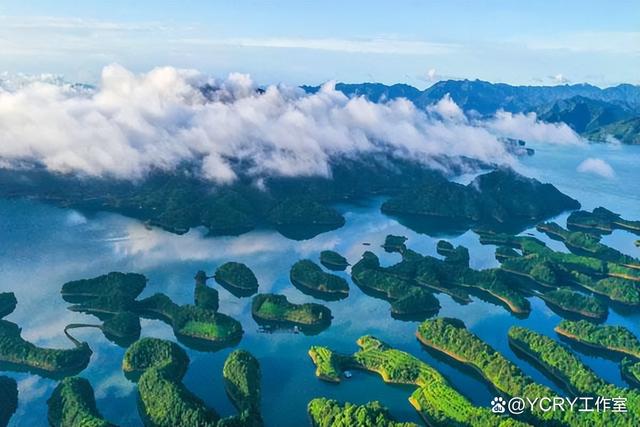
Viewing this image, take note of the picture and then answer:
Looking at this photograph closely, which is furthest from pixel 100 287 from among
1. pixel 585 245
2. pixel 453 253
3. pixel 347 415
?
pixel 585 245

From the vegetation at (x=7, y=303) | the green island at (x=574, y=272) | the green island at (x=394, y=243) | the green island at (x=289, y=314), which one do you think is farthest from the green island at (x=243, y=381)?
the green island at (x=574, y=272)

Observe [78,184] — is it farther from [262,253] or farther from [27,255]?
[262,253]

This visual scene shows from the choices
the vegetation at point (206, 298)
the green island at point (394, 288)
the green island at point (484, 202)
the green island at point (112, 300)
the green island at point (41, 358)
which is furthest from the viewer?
the green island at point (484, 202)

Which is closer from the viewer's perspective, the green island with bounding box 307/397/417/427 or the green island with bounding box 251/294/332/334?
the green island with bounding box 307/397/417/427

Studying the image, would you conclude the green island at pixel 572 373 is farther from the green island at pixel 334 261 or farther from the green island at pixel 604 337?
the green island at pixel 334 261

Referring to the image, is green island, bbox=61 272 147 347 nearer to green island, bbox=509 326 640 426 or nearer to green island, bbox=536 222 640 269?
green island, bbox=509 326 640 426

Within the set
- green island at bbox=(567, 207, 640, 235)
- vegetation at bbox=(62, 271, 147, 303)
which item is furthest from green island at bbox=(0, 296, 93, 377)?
green island at bbox=(567, 207, 640, 235)

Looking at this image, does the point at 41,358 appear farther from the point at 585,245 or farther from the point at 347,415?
the point at 585,245
